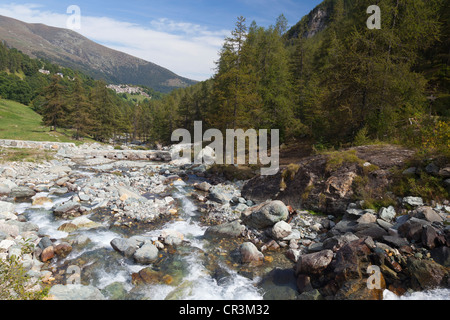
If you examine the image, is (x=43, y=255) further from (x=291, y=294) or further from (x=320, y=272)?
(x=320, y=272)

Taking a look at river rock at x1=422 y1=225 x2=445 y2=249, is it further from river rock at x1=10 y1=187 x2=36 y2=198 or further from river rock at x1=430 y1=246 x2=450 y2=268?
river rock at x1=10 y1=187 x2=36 y2=198

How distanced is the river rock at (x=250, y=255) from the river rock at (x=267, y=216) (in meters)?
2.23

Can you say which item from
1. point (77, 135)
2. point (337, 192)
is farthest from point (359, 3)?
point (77, 135)

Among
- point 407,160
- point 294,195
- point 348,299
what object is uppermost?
point 407,160

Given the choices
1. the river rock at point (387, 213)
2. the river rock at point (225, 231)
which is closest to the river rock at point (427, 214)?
the river rock at point (387, 213)

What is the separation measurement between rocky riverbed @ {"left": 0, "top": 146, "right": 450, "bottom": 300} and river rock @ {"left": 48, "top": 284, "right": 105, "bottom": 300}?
0.03 meters

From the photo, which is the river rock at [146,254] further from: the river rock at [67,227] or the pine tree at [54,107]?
the pine tree at [54,107]

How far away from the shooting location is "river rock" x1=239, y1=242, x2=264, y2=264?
843cm

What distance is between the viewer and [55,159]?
86.6ft

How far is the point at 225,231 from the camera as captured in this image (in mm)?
10641

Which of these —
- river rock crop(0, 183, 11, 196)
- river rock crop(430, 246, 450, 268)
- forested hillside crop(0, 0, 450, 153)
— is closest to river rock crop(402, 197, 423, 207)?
forested hillside crop(0, 0, 450, 153)

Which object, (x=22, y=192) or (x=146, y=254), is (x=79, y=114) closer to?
(x=22, y=192)

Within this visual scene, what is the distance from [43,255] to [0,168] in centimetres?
1747

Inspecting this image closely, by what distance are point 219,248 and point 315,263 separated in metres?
4.16
